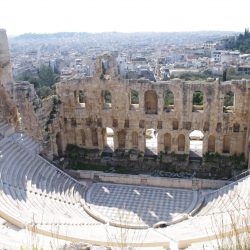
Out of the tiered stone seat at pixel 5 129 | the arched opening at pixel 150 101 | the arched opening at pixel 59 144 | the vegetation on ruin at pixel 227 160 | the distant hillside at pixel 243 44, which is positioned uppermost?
the distant hillside at pixel 243 44

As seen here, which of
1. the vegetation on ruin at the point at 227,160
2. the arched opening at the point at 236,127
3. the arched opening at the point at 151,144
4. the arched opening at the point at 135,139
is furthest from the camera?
the arched opening at the point at 151,144

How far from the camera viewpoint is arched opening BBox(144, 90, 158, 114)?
92.1ft

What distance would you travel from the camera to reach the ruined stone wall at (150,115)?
25.7 m

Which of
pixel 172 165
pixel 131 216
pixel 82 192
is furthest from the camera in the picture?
pixel 172 165

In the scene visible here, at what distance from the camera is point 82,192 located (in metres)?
24.5

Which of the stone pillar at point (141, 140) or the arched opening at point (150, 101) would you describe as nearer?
the stone pillar at point (141, 140)

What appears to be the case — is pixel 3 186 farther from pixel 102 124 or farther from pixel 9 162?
pixel 102 124

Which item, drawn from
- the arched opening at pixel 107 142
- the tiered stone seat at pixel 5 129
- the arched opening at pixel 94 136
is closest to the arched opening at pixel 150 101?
the arched opening at pixel 107 142

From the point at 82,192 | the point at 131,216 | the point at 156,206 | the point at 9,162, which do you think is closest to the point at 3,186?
the point at 9,162

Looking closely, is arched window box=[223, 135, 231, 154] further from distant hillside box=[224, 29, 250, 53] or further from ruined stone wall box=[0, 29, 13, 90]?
distant hillside box=[224, 29, 250, 53]

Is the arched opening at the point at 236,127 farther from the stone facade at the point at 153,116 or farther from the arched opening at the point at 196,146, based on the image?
the arched opening at the point at 196,146

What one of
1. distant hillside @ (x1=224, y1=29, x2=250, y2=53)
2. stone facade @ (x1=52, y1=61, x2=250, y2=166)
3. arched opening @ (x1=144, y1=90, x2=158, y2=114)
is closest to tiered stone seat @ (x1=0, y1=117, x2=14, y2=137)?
stone facade @ (x1=52, y1=61, x2=250, y2=166)

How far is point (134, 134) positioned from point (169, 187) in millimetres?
5769

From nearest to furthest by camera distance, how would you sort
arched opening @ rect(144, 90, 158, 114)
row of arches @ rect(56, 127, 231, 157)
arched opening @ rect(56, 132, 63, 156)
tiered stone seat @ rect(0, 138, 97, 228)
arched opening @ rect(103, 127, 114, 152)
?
tiered stone seat @ rect(0, 138, 97, 228)
row of arches @ rect(56, 127, 231, 157)
arched opening @ rect(144, 90, 158, 114)
arched opening @ rect(56, 132, 63, 156)
arched opening @ rect(103, 127, 114, 152)
